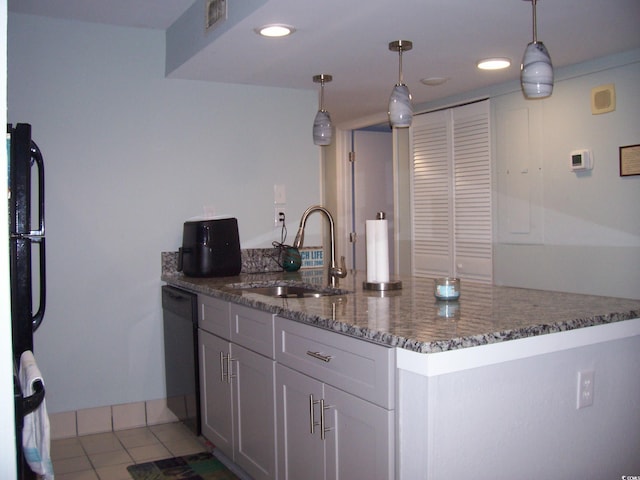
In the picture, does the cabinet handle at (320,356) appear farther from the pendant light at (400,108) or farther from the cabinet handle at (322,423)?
the pendant light at (400,108)

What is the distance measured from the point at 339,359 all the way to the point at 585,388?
28.4 inches

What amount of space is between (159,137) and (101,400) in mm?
1468

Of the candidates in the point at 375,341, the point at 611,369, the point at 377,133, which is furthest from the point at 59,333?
the point at 377,133

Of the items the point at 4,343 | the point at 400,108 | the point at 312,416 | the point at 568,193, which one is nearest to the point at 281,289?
the point at 400,108

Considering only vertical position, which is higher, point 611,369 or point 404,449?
point 611,369

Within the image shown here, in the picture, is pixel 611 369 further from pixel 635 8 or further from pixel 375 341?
pixel 635 8

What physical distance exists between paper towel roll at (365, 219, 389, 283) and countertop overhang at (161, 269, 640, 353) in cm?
8

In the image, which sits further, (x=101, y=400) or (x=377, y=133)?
(x=377, y=133)

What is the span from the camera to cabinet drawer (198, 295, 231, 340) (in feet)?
8.81

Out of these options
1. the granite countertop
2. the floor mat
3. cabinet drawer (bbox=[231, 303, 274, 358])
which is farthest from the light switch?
the floor mat

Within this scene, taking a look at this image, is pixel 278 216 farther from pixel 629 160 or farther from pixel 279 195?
pixel 629 160

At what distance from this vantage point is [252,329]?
95.5 inches

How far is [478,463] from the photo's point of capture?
1628 millimetres

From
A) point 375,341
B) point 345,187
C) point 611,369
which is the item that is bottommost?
point 611,369
